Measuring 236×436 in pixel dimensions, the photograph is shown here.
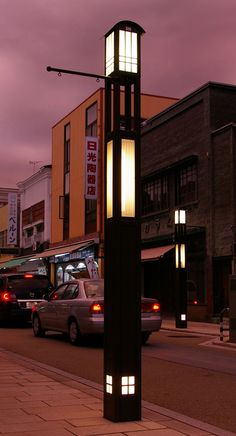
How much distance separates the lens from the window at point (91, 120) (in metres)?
35.9

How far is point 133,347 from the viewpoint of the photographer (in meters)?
6.37

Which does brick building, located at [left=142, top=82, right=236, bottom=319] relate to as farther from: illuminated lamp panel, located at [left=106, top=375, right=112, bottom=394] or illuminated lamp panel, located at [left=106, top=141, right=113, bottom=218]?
illuminated lamp panel, located at [left=106, top=375, right=112, bottom=394]

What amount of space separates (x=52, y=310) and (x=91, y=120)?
21686 millimetres

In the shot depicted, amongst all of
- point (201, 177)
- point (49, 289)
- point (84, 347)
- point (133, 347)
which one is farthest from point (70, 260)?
point (133, 347)

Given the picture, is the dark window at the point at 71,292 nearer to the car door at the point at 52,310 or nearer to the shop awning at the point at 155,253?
the car door at the point at 52,310

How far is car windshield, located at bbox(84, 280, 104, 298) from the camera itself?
50.1 feet

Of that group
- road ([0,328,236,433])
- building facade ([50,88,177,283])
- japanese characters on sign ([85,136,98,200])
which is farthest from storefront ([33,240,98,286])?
road ([0,328,236,433])

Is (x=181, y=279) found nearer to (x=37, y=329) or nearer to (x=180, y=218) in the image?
(x=180, y=218)

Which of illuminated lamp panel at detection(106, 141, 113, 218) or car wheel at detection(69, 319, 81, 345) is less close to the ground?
illuminated lamp panel at detection(106, 141, 113, 218)

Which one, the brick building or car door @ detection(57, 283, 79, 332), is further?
the brick building

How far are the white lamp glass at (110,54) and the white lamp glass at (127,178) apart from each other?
846mm

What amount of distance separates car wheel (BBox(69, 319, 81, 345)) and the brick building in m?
9.64

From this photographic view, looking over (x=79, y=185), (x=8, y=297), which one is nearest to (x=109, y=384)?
(x=8, y=297)

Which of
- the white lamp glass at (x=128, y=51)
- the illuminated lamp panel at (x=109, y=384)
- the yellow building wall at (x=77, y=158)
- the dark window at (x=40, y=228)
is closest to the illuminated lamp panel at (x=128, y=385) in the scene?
the illuminated lamp panel at (x=109, y=384)
